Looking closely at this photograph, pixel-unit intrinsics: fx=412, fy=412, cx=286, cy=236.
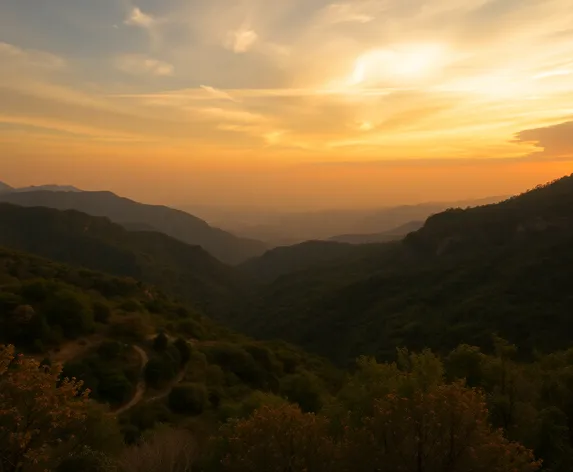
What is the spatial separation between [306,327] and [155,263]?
89684 millimetres

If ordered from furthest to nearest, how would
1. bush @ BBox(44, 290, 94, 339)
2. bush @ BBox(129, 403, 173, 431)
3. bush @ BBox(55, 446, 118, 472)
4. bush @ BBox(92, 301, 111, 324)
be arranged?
1. bush @ BBox(92, 301, 111, 324)
2. bush @ BBox(44, 290, 94, 339)
3. bush @ BBox(129, 403, 173, 431)
4. bush @ BBox(55, 446, 118, 472)

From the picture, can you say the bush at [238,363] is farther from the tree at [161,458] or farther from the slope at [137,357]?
the tree at [161,458]

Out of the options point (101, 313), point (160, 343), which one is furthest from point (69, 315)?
point (160, 343)

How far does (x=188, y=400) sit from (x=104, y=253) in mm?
137692

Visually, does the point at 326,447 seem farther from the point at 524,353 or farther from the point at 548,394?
the point at 524,353

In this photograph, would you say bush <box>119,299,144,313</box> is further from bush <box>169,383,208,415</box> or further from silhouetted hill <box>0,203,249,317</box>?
silhouetted hill <box>0,203,249,317</box>

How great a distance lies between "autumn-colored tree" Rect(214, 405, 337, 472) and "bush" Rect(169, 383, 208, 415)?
23.2m

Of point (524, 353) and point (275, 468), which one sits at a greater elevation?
point (275, 468)

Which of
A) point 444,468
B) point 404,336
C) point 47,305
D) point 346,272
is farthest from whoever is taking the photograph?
point 346,272

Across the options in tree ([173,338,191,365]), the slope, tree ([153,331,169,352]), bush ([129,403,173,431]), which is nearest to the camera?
bush ([129,403,173,431])

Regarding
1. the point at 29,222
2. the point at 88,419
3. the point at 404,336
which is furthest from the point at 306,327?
the point at 29,222

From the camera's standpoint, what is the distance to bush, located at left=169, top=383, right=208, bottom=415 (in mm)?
36906

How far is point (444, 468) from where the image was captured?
13258 millimetres

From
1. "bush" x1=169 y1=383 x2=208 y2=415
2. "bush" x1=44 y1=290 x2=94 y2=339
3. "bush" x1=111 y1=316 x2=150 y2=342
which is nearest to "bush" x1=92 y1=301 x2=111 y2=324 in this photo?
"bush" x1=111 y1=316 x2=150 y2=342
